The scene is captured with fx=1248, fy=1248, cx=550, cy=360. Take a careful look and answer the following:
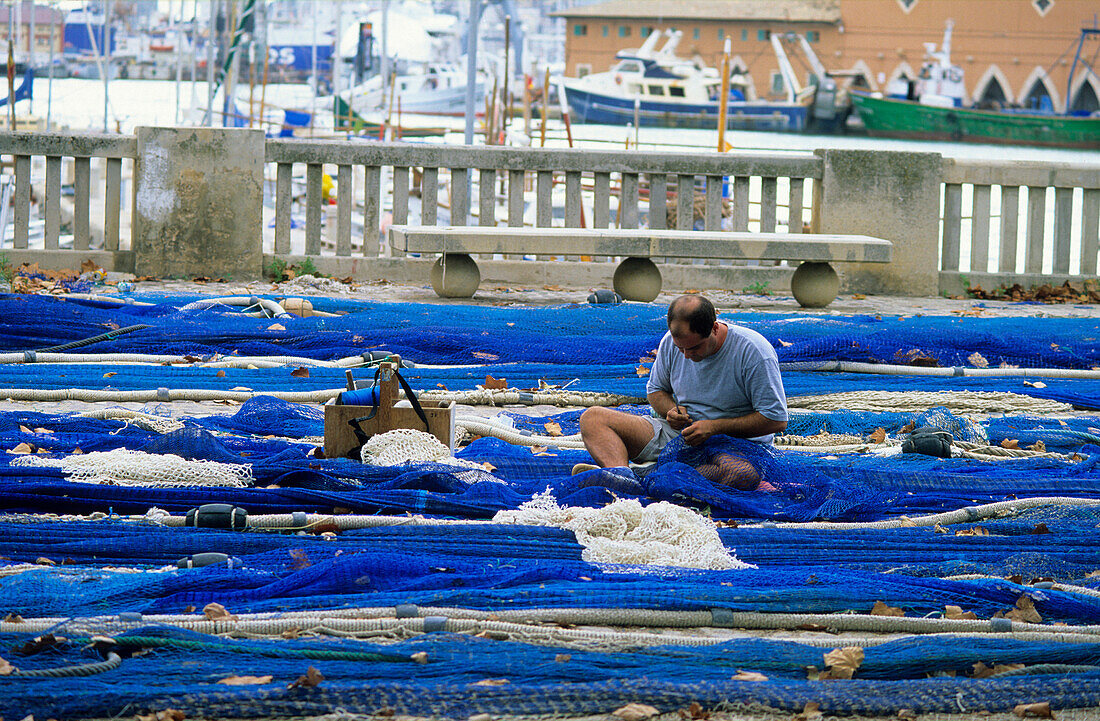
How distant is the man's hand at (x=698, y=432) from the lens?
5715 mm

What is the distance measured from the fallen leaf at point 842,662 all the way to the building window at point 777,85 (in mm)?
80691

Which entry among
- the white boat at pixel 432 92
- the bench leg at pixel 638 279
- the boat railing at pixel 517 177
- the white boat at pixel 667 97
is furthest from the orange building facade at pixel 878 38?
the bench leg at pixel 638 279

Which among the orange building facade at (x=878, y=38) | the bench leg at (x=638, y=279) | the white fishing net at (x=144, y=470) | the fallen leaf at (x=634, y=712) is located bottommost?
the fallen leaf at (x=634, y=712)

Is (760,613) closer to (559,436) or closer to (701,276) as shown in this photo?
(559,436)

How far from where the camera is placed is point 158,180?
11.6 m

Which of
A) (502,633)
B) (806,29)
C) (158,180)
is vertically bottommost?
(502,633)

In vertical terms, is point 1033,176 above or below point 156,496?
above

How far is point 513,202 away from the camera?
12086 mm

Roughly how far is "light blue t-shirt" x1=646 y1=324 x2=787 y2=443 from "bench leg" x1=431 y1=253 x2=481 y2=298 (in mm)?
5406

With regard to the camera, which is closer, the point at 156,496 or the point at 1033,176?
the point at 156,496

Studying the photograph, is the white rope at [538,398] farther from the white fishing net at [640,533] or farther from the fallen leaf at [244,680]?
the fallen leaf at [244,680]

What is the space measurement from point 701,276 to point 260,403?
662cm

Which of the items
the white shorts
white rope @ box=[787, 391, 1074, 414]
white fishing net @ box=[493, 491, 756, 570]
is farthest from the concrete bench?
white fishing net @ box=[493, 491, 756, 570]

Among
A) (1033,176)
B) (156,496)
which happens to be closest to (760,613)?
(156,496)
